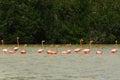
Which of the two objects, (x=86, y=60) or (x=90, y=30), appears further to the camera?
(x=90, y=30)

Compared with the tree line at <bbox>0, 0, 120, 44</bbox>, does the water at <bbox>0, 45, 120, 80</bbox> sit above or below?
below

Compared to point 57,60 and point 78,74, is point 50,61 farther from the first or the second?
point 78,74

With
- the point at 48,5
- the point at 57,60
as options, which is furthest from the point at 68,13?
the point at 57,60

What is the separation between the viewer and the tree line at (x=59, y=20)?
2007 inches

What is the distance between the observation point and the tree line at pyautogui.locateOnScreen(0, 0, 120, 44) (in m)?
51.0

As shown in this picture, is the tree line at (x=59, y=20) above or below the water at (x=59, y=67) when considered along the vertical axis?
above

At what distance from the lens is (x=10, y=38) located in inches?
1964

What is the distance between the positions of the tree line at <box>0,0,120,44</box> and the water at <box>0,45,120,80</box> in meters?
16.0

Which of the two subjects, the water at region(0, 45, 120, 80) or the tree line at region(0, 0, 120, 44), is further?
the tree line at region(0, 0, 120, 44)

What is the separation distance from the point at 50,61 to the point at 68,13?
2373cm

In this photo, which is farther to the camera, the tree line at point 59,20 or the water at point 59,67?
the tree line at point 59,20

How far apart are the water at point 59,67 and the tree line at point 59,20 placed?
16008mm

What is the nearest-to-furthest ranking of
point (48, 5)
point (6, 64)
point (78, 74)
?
1. point (78, 74)
2. point (6, 64)
3. point (48, 5)

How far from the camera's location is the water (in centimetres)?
2278
